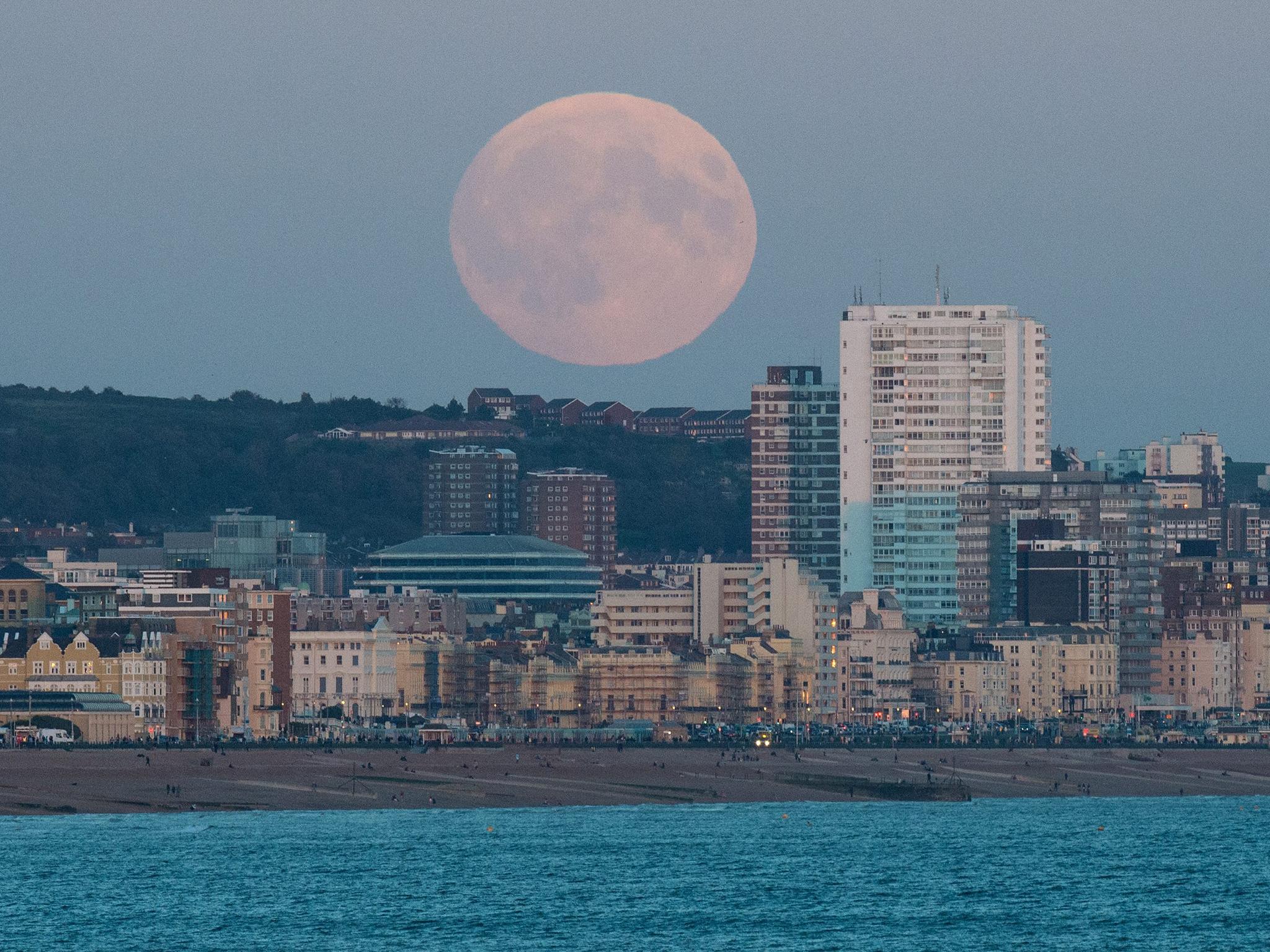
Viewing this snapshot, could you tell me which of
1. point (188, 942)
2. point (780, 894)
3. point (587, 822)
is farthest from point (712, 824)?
point (188, 942)

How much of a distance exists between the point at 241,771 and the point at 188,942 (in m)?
67.4

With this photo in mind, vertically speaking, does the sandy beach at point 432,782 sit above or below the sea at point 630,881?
above

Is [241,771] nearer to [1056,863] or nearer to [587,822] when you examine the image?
[587,822]

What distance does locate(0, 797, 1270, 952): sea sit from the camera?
11481cm

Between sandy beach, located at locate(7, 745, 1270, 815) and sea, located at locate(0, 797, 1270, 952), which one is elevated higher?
sandy beach, located at locate(7, 745, 1270, 815)

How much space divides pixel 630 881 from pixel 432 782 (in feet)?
164

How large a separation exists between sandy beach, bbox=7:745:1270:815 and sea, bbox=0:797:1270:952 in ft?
12.6

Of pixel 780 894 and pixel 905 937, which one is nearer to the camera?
pixel 905 937

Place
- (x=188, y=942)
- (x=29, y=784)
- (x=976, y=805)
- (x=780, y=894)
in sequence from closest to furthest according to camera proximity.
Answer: (x=188, y=942), (x=780, y=894), (x=29, y=784), (x=976, y=805)

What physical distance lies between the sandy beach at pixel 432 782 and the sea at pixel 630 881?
12.6ft

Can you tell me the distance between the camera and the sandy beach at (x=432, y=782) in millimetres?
169500

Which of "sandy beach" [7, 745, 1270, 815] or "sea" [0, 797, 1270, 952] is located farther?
"sandy beach" [7, 745, 1270, 815]

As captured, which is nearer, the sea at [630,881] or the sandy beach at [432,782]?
the sea at [630,881]

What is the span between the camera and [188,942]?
111188 millimetres
